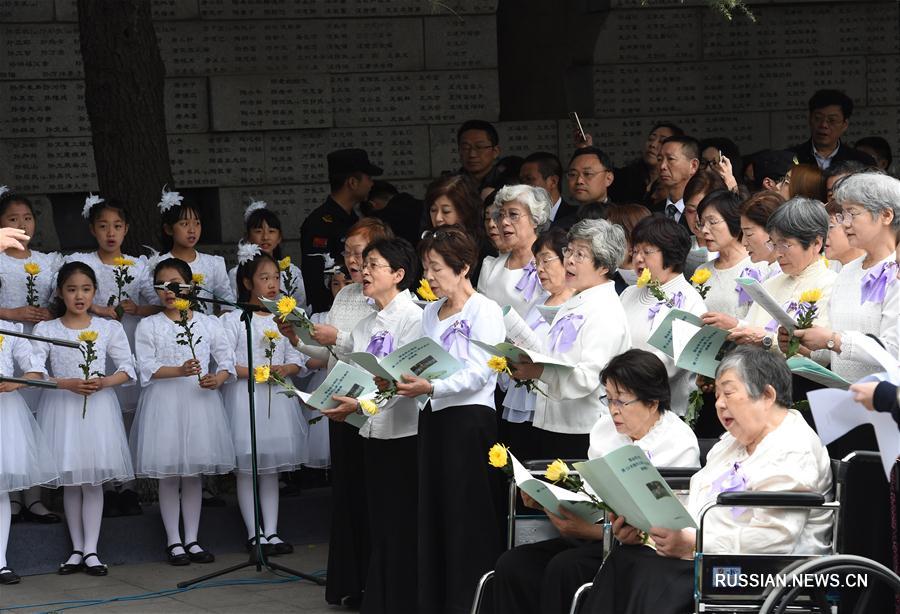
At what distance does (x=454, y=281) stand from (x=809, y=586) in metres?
2.38

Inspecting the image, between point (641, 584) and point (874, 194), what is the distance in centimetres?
166

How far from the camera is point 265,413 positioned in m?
8.29

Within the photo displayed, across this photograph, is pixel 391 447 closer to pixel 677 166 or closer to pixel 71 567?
pixel 71 567

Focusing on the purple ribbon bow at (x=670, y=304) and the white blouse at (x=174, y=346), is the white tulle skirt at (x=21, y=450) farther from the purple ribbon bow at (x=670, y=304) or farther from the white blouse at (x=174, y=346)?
the purple ribbon bow at (x=670, y=304)

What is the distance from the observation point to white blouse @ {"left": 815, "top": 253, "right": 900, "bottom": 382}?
519 centimetres

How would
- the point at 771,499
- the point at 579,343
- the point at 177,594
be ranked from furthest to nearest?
the point at 177,594, the point at 579,343, the point at 771,499

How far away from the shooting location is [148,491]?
29.1ft

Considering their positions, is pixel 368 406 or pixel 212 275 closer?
pixel 368 406

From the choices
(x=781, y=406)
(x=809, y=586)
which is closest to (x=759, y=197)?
(x=781, y=406)

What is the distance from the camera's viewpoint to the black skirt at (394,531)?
672cm

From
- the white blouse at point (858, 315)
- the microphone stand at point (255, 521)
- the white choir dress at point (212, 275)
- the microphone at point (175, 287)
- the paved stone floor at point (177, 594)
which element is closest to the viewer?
the white blouse at point (858, 315)

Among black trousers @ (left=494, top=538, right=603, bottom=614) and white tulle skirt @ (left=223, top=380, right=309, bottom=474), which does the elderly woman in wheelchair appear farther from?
white tulle skirt @ (left=223, top=380, right=309, bottom=474)

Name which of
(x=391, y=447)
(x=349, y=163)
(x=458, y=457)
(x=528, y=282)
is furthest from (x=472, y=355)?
(x=349, y=163)

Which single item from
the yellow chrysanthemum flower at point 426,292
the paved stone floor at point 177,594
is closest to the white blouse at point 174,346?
the paved stone floor at point 177,594
